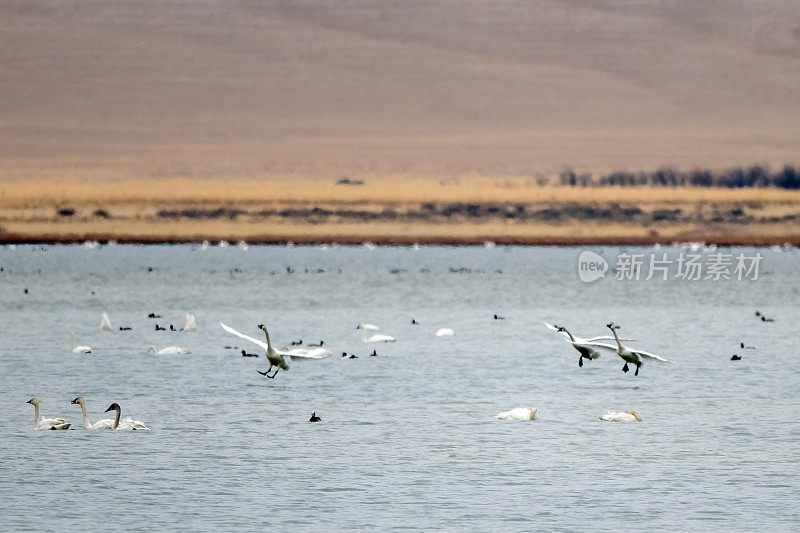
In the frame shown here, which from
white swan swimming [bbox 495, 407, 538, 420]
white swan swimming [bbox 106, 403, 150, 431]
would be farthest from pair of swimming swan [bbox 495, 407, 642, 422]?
white swan swimming [bbox 106, 403, 150, 431]

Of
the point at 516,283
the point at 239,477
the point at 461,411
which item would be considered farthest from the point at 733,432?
the point at 516,283

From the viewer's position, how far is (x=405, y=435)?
24.5 metres

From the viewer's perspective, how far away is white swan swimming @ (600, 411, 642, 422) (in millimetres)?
26045

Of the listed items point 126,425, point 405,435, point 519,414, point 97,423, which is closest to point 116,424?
point 126,425

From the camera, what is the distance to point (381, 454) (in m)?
22.4

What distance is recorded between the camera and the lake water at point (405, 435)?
60.5 ft

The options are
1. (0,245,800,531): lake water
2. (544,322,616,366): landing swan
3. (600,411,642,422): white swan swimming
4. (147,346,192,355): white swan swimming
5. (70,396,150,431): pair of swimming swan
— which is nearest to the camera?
(0,245,800,531): lake water

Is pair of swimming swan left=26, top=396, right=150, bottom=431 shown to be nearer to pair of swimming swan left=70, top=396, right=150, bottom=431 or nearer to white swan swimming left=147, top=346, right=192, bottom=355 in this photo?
pair of swimming swan left=70, top=396, right=150, bottom=431

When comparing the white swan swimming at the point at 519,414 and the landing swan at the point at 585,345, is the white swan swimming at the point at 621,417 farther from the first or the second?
the landing swan at the point at 585,345

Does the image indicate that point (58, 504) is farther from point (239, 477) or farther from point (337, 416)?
point (337, 416)

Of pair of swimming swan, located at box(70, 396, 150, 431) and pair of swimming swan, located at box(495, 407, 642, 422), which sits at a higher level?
pair of swimming swan, located at box(495, 407, 642, 422)

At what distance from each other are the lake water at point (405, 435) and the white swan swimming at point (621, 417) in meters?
0.31

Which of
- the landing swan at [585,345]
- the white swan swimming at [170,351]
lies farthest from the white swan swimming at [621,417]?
the white swan swimming at [170,351]

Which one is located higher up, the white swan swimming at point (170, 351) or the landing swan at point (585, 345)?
the landing swan at point (585, 345)
